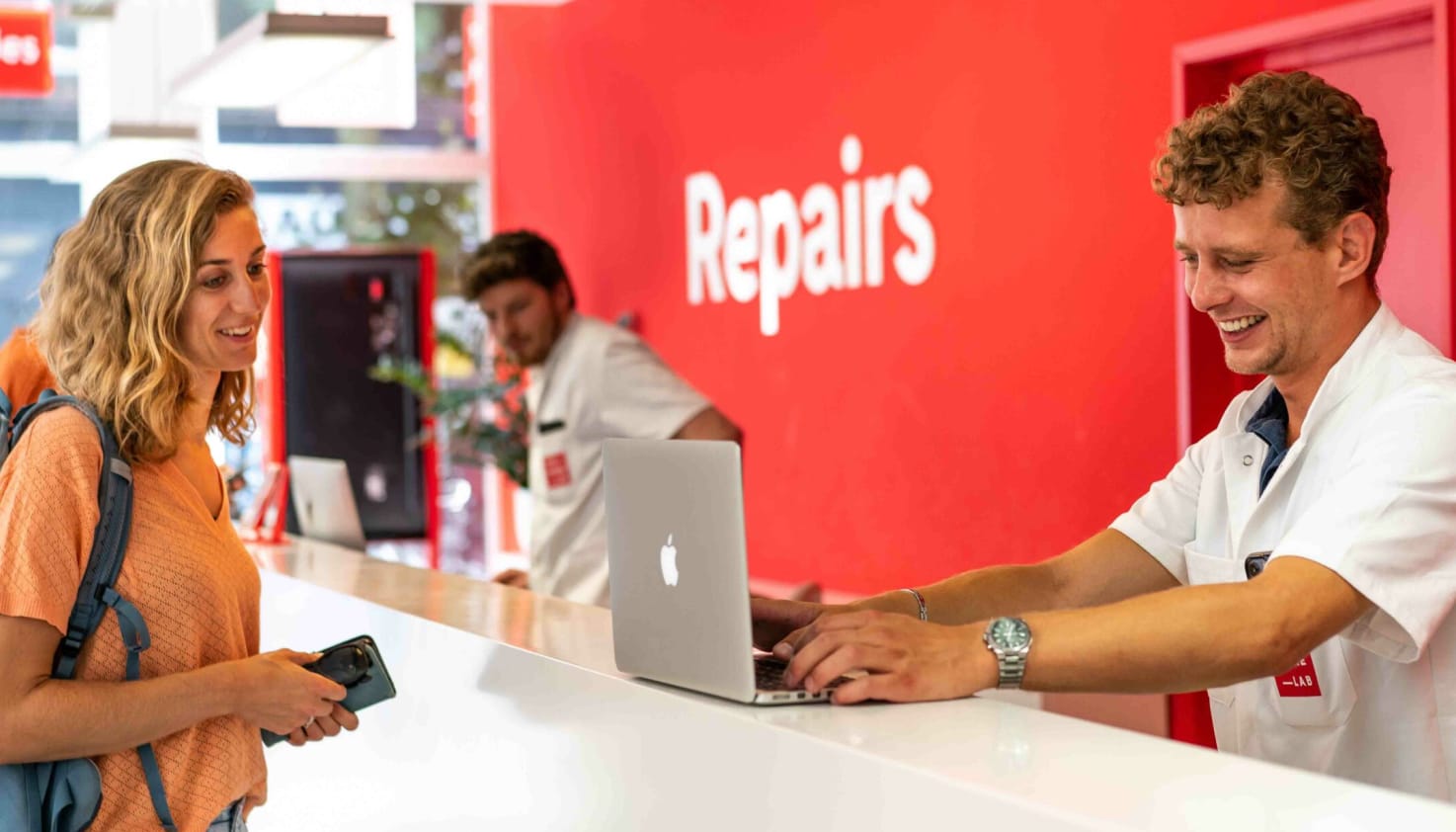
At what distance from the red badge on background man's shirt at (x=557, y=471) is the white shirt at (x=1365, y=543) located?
245 centimetres

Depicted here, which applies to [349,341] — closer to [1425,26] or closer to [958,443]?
[958,443]

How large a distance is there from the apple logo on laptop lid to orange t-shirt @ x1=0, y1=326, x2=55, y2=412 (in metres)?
1.79

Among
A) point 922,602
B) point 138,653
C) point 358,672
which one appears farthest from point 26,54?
point 922,602

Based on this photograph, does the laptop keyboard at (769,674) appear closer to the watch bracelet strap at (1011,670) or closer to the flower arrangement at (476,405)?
the watch bracelet strap at (1011,670)

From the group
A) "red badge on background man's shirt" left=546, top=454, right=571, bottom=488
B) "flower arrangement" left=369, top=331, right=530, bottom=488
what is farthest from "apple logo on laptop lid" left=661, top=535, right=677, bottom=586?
"flower arrangement" left=369, top=331, right=530, bottom=488

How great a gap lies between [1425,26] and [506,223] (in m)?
6.35

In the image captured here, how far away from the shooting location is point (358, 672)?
7.32ft

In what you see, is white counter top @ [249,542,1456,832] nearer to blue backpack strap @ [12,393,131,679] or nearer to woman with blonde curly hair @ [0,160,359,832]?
woman with blonde curly hair @ [0,160,359,832]

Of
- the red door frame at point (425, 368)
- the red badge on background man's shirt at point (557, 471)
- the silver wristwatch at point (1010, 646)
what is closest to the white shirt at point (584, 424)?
the red badge on background man's shirt at point (557, 471)

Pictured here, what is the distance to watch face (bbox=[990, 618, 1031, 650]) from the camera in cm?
174

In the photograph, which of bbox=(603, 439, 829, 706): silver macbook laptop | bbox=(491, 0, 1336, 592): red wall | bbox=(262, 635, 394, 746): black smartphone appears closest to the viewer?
bbox=(603, 439, 829, 706): silver macbook laptop

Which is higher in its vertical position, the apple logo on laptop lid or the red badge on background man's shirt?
the apple logo on laptop lid

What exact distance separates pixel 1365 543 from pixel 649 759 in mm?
851

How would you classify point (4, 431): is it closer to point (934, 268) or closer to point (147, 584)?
point (147, 584)
